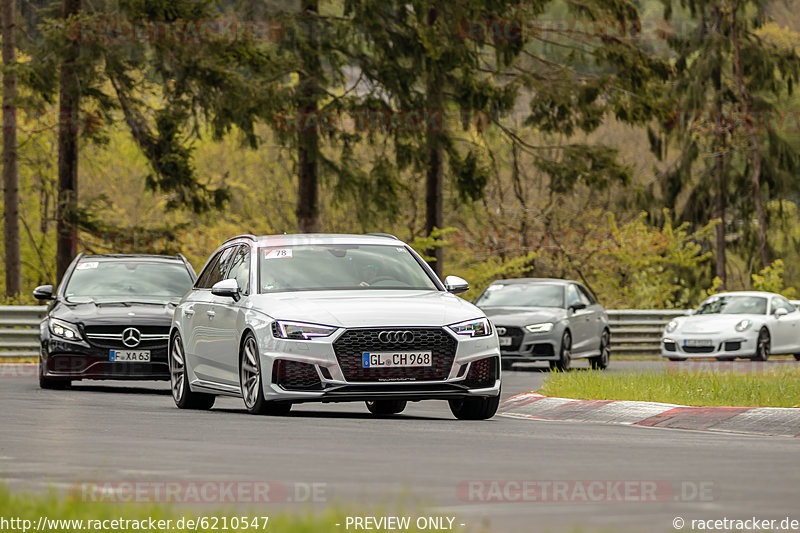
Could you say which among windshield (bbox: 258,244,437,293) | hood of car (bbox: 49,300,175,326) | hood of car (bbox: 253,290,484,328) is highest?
windshield (bbox: 258,244,437,293)

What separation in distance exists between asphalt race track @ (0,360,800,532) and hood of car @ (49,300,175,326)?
395 cm

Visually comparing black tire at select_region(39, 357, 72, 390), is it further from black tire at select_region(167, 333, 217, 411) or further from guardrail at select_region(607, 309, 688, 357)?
guardrail at select_region(607, 309, 688, 357)

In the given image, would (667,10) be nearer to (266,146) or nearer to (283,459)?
(266,146)

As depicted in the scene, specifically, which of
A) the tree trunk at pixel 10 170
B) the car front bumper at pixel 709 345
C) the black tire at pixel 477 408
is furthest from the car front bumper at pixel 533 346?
the tree trunk at pixel 10 170

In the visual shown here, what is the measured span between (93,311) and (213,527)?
12923mm

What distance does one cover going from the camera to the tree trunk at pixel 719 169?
164 feet

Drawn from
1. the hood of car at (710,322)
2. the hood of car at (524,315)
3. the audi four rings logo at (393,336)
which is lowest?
the hood of car at (710,322)

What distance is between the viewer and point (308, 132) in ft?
118

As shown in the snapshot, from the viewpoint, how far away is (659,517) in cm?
731

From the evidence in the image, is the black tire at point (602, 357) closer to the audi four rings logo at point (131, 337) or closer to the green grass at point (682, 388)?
the green grass at point (682, 388)

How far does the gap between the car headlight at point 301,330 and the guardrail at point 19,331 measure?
15.9m

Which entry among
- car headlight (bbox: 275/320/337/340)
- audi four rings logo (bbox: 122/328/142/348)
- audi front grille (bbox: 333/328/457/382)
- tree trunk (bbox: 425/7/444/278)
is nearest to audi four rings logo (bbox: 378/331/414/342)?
audi front grille (bbox: 333/328/457/382)

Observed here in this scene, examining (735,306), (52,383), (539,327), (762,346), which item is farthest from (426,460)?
(735,306)

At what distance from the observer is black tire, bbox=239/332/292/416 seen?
45.5ft
